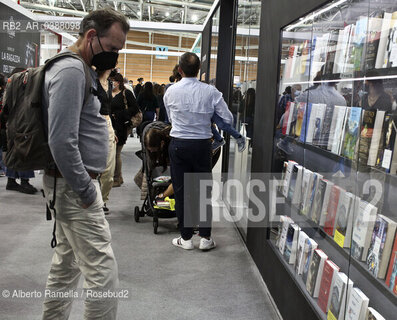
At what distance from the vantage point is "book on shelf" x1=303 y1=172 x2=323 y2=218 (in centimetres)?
245

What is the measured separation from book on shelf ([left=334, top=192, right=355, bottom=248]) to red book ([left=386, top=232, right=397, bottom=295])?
0.94 feet

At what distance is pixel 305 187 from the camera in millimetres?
2633

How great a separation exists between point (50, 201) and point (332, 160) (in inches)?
54.4

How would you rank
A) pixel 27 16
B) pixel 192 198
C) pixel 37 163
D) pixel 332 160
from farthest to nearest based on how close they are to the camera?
pixel 27 16 → pixel 192 198 → pixel 332 160 → pixel 37 163

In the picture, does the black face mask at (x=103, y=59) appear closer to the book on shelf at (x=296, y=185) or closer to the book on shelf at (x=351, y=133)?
the book on shelf at (x=351, y=133)

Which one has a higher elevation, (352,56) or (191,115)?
(352,56)

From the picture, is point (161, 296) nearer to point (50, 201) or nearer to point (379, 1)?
point (50, 201)

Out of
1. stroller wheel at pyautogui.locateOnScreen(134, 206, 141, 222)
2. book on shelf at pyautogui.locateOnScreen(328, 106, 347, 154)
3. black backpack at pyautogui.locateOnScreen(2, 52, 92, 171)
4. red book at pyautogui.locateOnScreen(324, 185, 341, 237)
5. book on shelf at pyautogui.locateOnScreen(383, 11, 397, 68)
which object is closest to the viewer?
book on shelf at pyautogui.locateOnScreen(383, 11, 397, 68)

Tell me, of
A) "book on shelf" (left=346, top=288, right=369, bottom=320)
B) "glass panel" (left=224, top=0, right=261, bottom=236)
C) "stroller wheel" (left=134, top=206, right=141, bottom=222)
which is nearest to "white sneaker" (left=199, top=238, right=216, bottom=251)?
"glass panel" (left=224, top=0, right=261, bottom=236)

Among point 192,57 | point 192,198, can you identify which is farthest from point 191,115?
point 192,198

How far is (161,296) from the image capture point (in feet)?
10.0

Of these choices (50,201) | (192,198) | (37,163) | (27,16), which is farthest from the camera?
(27,16)

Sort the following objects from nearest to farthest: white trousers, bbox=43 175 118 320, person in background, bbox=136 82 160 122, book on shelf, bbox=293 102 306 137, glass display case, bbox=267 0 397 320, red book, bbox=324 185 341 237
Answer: glass display case, bbox=267 0 397 320, white trousers, bbox=43 175 118 320, red book, bbox=324 185 341 237, book on shelf, bbox=293 102 306 137, person in background, bbox=136 82 160 122

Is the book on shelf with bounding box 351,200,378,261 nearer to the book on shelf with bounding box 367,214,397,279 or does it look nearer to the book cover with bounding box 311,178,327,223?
the book on shelf with bounding box 367,214,397,279
